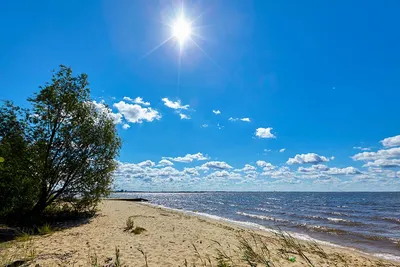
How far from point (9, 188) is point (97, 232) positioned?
6.13 m

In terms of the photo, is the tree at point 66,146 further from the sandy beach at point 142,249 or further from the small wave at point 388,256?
the small wave at point 388,256

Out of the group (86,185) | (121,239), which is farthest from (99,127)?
(121,239)

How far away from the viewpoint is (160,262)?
10.6m

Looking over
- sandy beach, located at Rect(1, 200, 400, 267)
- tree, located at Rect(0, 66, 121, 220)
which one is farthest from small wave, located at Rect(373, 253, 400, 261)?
tree, located at Rect(0, 66, 121, 220)

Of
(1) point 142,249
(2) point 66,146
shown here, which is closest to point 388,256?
(1) point 142,249

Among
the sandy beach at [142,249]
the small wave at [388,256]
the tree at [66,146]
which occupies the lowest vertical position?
the small wave at [388,256]

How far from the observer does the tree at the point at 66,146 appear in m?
17.9

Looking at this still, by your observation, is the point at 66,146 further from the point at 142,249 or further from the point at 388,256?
the point at 388,256

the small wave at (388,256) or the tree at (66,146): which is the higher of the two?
the tree at (66,146)

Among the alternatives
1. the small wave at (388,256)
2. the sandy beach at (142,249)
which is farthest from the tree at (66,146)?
the small wave at (388,256)

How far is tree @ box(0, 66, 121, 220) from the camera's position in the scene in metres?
17.9

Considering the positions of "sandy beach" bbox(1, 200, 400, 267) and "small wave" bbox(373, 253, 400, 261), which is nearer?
"sandy beach" bbox(1, 200, 400, 267)

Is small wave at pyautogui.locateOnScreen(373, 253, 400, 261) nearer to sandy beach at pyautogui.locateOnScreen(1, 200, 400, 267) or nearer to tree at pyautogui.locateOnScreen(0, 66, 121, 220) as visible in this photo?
sandy beach at pyautogui.locateOnScreen(1, 200, 400, 267)

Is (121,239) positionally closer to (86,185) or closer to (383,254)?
(86,185)
